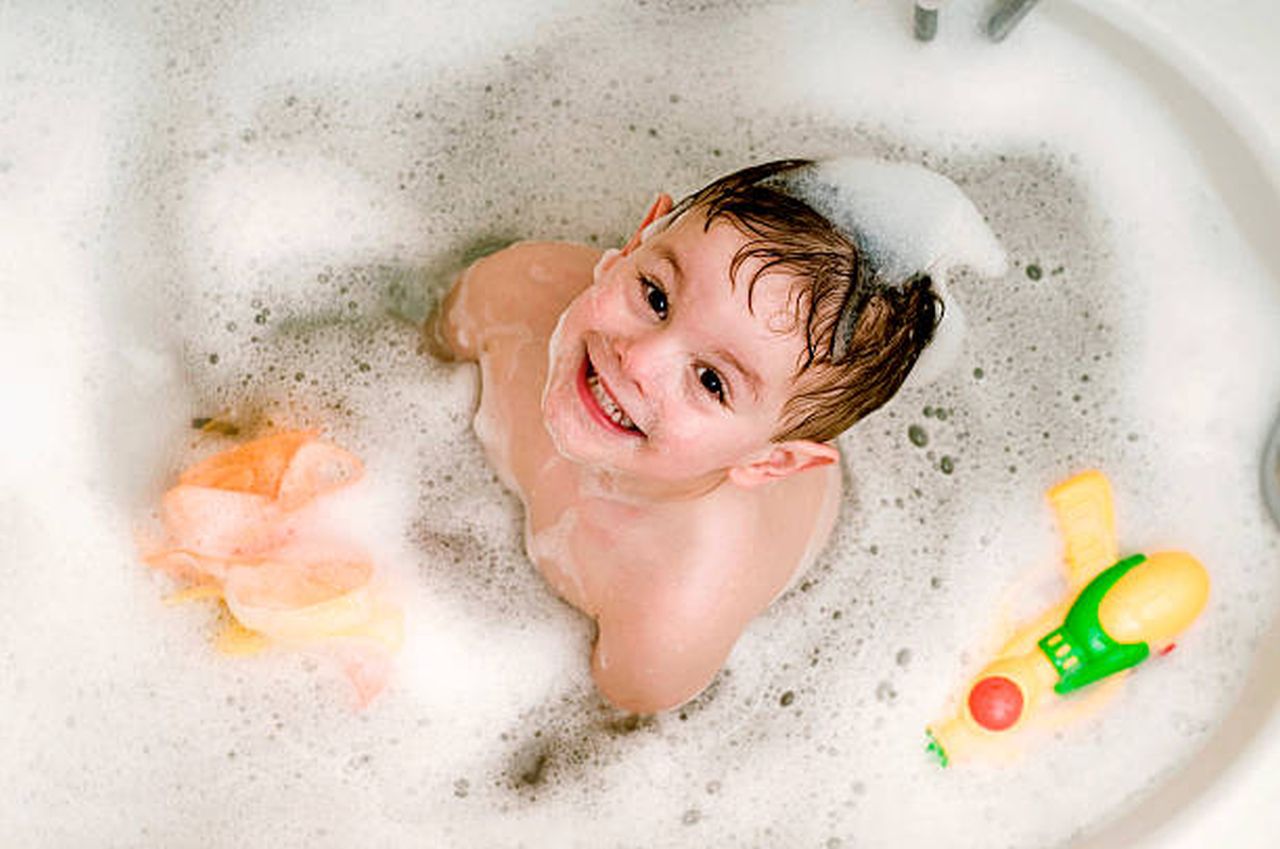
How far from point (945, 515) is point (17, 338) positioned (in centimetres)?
82

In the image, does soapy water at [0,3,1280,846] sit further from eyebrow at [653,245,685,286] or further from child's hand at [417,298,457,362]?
eyebrow at [653,245,685,286]

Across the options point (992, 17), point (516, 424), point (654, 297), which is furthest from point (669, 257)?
point (992, 17)

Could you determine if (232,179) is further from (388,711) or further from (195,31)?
(388,711)

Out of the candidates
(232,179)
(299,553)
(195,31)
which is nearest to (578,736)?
(299,553)

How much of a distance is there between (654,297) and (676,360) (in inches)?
2.0

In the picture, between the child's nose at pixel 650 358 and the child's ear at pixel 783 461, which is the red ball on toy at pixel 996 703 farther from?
the child's nose at pixel 650 358

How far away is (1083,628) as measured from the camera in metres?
1.07

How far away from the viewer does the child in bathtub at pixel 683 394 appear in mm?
833

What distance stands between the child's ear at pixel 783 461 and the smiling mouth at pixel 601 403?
94 millimetres

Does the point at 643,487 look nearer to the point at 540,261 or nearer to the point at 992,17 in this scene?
the point at 540,261

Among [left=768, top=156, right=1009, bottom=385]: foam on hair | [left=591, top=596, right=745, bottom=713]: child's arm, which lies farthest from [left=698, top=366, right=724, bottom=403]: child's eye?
[left=591, top=596, right=745, bottom=713]: child's arm

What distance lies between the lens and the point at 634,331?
0.86m

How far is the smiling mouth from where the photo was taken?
90cm

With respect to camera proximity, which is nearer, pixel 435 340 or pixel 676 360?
pixel 676 360
